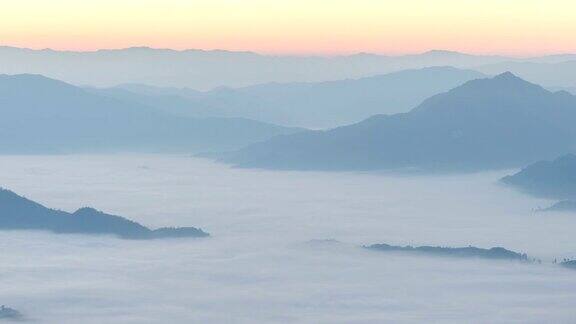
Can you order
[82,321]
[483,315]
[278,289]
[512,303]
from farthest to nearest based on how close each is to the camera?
[278,289]
[512,303]
[483,315]
[82,321]

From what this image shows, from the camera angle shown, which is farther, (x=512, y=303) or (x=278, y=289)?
(x=278, y=289)

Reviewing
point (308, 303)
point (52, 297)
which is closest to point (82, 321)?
point (52, 297)

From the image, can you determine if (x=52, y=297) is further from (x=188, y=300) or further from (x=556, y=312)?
(x=556, y=312)

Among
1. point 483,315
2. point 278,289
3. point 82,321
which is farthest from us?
point 278,289

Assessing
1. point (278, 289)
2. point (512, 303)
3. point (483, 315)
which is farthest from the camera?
point (278, 289)

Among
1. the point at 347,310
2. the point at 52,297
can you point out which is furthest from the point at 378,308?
the point at 52,297

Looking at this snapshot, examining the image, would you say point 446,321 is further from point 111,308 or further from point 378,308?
point 111,308

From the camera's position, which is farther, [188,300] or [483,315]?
[188,300]

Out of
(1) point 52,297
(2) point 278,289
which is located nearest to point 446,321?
(2) point 278,289
